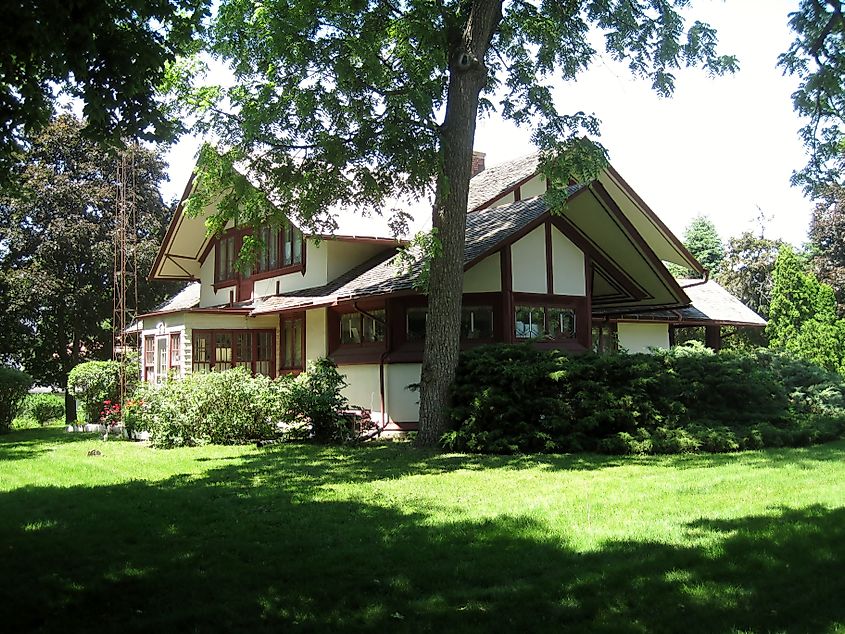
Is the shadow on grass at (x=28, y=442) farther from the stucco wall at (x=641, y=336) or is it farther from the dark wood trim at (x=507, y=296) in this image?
the stucco wall at (x=641, y=336)

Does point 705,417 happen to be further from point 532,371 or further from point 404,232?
point 404,232

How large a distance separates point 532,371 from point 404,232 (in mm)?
5614

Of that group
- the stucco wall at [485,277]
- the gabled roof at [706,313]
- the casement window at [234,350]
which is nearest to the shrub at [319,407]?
the stucco wall at [485,277]

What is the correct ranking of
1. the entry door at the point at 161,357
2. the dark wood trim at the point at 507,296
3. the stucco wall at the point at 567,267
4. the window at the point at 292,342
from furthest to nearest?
the entry door at the point at 161,357
the window at the point at 292,342
the stucco wall at the point at 567,267
the dark wood trim at the point at 507,296

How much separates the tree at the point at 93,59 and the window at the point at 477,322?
9827 mm

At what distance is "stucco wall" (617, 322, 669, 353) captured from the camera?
936 inches

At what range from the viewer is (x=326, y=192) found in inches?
562

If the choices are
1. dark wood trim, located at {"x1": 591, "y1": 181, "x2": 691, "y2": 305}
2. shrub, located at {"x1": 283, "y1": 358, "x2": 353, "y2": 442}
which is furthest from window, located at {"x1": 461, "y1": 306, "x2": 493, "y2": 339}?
dark wood trim, located at {"x1": 591, "y1": 181, "x2": 691, "y2": 305}

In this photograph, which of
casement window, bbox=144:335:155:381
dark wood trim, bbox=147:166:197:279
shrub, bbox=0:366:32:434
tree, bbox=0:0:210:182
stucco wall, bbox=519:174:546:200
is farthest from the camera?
casement window, bbox=144:335:155:381

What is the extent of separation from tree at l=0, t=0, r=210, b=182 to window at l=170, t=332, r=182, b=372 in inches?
513

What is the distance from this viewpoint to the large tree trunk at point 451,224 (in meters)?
13.1

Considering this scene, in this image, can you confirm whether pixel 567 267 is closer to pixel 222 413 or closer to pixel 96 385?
pixel 222 413

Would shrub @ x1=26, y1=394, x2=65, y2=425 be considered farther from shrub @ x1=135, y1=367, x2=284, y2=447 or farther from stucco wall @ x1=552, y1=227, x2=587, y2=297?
stucco wall @ x1=552, y1=227, x2=587, y2=297

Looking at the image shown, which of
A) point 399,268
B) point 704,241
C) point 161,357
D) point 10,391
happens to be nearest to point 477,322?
point 399,268
